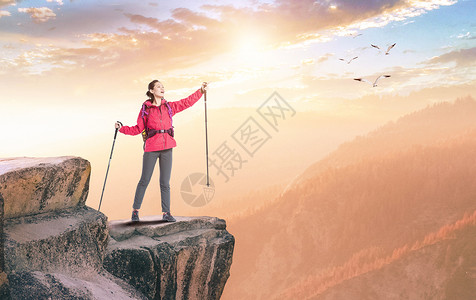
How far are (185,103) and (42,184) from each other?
488cm

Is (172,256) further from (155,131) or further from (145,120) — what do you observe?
(145,120)

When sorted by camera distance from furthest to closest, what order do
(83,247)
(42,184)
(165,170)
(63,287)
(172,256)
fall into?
(165,170) < (172,256) < (83,247) < (42,184) < (63,287)

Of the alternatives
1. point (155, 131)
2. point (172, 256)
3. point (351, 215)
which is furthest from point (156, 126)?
point (351, 215)

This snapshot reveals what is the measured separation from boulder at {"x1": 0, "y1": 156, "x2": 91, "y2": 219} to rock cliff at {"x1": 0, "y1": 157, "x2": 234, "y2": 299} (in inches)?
0.9

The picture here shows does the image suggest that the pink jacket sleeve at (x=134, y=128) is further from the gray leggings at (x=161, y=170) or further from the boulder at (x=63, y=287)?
the boulder at (x=63, y=287)

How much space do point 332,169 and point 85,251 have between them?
15746 cm

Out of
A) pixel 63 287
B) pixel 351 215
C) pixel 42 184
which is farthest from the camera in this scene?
pixel 351 215

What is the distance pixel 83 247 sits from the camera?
31.1 ft

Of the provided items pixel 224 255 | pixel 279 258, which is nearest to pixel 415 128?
pixel 279 258

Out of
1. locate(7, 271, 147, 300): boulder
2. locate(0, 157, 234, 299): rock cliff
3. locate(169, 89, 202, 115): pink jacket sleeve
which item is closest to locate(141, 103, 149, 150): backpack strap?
locate(169, 89, 202, 115): pink jacket sleeve

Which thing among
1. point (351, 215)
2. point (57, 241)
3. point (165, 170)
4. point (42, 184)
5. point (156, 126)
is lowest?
point (351, 215)

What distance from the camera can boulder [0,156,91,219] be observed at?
873 cm

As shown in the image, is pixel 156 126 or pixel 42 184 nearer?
pixel 42 184

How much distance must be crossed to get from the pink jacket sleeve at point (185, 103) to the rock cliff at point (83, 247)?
3.13m
